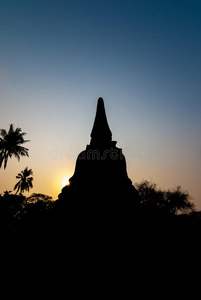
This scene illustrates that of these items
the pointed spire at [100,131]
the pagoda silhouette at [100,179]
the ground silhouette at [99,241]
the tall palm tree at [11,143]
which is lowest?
the ground silhouette at [99,241]

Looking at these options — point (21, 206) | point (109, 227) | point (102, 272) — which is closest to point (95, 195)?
point (109, 227)

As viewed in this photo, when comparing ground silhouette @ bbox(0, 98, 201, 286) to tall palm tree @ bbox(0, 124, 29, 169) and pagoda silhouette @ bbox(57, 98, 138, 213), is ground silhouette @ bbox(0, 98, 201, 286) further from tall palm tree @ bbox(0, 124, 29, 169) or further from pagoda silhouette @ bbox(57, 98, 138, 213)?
tall palm tree @ bbox(0, 124, 29, 169)

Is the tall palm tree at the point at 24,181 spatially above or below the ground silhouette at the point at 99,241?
above

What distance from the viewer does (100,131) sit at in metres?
15.6

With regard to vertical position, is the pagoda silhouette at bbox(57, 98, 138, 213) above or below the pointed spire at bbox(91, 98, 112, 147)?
below

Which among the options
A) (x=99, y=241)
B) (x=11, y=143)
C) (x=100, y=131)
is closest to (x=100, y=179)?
(x=99, y=241)

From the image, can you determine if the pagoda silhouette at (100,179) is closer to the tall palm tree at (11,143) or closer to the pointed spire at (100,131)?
the pointed spire at (100,131)

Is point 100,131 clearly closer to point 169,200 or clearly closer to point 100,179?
point 100,179

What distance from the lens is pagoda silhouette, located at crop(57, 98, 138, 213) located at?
1144 cm

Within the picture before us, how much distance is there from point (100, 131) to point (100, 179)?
4851mm

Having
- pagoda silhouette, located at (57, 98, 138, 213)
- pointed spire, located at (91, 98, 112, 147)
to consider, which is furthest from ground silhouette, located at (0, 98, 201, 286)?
pointed spire, located at (91, 98, 112, 147)

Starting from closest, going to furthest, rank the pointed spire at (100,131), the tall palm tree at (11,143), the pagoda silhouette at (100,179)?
the pagoda silhouette at (100,179) < the pointed spire at (100,131) < the tall palm tree at (11,143)

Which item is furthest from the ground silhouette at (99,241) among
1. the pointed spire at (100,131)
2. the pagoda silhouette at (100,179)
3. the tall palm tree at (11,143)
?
the tall palm tree at (11,143)

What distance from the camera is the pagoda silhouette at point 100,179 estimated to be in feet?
37.5
